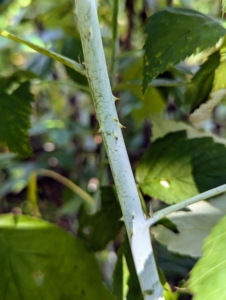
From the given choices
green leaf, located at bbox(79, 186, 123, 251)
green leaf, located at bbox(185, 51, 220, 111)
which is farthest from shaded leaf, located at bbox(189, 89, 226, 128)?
green leaf, located at bbox(79, 186, 123, 251)

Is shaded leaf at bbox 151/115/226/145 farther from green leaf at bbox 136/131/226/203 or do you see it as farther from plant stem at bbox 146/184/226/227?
plant stem at bbox 146/184/226/227

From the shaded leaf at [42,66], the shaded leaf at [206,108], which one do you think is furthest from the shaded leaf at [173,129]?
the shaded leaf at [42,66]

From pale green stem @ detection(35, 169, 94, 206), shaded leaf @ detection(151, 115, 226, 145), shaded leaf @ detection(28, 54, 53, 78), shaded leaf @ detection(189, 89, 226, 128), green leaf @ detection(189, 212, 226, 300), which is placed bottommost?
pale green stem @ detection(35, 169, 94, 206)

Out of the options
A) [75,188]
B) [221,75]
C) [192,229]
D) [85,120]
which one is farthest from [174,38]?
[85,120]

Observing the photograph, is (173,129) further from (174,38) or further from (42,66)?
(42,66)

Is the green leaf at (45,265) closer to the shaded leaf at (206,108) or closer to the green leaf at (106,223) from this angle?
the green leaf at (106,223)
